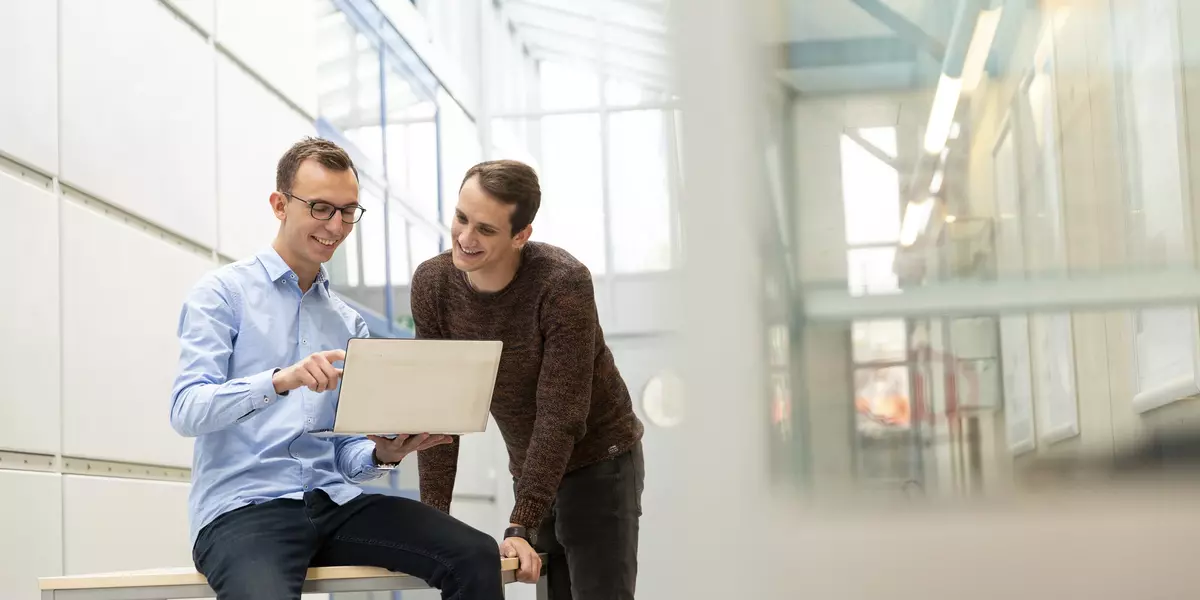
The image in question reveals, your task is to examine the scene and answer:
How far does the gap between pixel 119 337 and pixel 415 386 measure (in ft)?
4.07

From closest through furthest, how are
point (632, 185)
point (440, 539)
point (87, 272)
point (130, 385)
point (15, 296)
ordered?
point (440, 539) < point (15, 296) < point (87, 272) < point (130, 385) < point (632, 185)

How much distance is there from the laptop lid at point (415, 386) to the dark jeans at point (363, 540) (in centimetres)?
20

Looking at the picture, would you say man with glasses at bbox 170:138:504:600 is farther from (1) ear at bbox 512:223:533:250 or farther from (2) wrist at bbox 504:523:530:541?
(1) ear at bbox 512:223:533:250

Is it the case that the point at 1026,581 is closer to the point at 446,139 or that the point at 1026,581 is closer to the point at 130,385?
the point at 130,385

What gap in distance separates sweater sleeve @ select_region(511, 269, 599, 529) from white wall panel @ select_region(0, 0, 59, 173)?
1115 millimetres

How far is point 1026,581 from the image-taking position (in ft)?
12.1

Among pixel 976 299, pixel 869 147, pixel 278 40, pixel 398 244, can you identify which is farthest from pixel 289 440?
pixel 398 244

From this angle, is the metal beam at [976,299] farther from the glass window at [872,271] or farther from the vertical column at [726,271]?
the vertical column at [726,271]

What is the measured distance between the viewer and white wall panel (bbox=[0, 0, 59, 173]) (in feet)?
7.42

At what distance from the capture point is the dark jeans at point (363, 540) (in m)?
1.79

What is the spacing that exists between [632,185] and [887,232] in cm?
169

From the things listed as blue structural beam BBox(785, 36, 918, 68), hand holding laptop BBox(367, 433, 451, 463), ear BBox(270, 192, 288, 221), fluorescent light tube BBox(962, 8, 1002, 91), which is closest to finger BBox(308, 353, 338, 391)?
hand holding laptop BBox(367, 433, 451, 463)

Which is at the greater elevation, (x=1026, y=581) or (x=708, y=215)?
(x=708, y=215)

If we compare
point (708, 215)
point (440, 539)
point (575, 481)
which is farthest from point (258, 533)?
point (708, 215)
